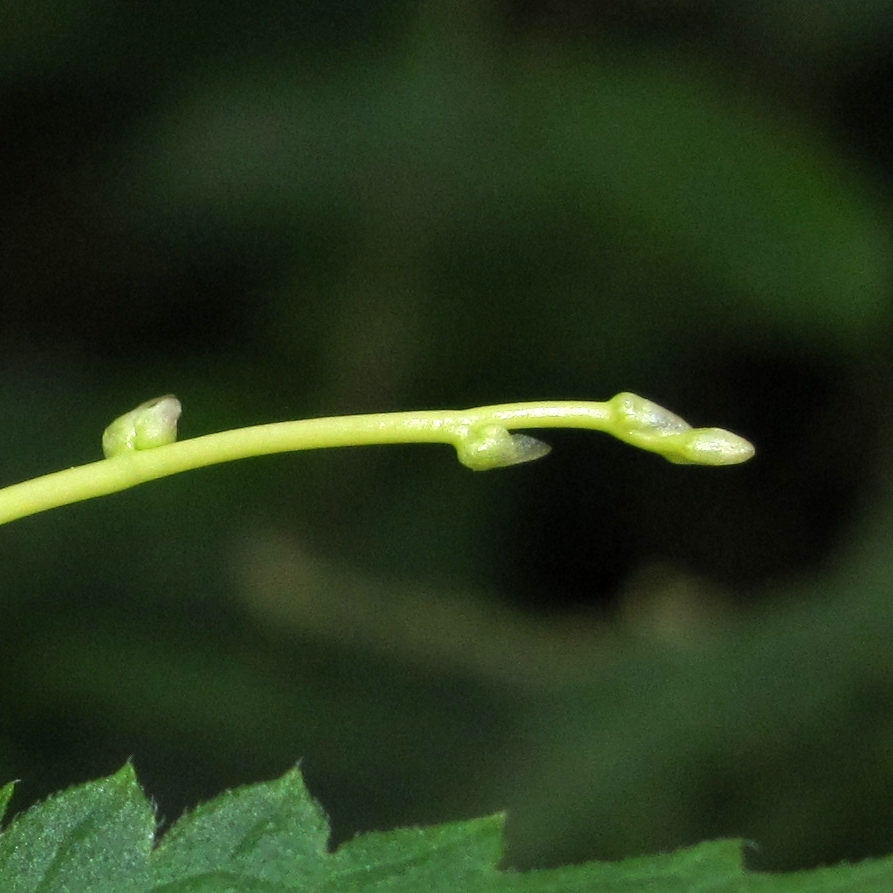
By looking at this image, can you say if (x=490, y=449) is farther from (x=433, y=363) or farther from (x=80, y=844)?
(x=433, y=363)

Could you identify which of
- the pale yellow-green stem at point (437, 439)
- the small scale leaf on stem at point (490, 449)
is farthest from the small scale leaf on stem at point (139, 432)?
the small scale leaf on stem at point (490, 449)

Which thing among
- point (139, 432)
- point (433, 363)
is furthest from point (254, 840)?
point (433, 363)

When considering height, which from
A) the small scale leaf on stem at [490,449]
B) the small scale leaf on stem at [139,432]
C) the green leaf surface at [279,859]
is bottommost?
the green leaf surface at [279,859]

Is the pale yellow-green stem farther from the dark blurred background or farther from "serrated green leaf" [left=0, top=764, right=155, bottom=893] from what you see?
the dark blurred background

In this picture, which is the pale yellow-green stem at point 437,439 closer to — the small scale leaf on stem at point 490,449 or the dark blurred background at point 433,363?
the small scale leaf on stem at point 490,449

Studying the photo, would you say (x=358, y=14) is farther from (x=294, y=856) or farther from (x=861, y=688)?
(x=294, y=856)

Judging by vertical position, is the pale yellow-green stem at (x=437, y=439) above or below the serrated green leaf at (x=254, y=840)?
above
